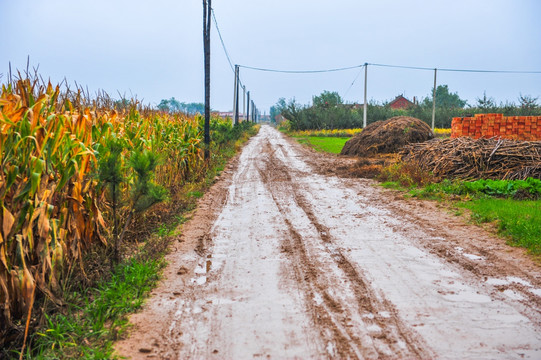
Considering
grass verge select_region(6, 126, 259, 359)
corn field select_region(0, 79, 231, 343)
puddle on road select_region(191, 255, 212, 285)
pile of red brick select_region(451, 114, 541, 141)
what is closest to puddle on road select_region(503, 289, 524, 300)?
puddle on road select_region(191, 255, 212, 285)

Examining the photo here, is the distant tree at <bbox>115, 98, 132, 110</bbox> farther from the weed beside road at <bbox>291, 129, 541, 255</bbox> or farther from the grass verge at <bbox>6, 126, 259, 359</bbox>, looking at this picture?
the weed beside road at <bbox>291, 129, 541, 255</bbox>

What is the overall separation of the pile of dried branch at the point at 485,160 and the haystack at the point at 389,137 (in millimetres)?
7158

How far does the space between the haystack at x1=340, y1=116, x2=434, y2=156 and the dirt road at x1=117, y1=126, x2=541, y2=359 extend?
1230cm

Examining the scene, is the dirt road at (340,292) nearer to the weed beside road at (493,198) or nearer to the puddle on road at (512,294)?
the puddle on road at (512,294)

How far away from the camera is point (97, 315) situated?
416 centimetres

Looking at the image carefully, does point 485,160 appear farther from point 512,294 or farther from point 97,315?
point 97,315

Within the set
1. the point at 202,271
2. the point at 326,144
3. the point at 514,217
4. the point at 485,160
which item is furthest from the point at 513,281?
the point at 326,144

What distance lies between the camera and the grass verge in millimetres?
3629

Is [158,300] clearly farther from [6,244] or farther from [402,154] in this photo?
[402,154]

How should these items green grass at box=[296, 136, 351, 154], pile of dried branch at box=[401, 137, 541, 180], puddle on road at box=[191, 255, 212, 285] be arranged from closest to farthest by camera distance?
puddle on road at box=[191, 255, 212, 285], pile of dried branch at box=[401, 137, 541, 180], green grass at box=[296, 136, 351, 154]

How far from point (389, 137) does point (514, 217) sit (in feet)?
44.1

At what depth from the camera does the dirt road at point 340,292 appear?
3.54m

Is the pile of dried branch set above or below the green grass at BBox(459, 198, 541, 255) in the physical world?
above

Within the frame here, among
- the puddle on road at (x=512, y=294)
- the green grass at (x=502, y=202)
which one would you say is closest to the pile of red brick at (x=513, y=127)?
the green grass at (x=502, y=202)
